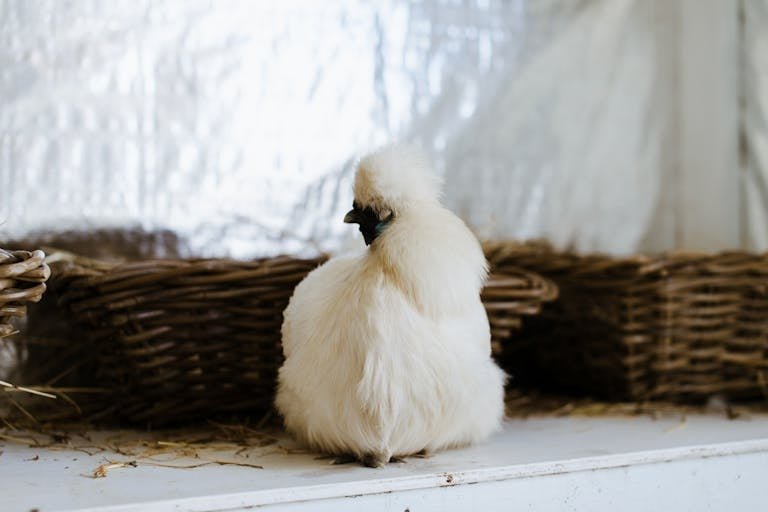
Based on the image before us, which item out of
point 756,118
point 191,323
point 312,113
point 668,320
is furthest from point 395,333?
point 756,118

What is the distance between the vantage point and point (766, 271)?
1257mm

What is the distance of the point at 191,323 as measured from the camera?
3.51 ft

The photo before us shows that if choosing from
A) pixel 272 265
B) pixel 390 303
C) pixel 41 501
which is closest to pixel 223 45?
pixel 272 265

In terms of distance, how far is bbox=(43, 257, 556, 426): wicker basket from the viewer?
1.05 metres

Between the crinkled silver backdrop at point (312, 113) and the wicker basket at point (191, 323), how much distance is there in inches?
14.9

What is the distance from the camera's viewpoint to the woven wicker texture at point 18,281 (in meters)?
0.77

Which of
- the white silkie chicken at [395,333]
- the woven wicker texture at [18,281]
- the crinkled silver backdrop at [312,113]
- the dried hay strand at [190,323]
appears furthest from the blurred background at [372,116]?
the white silkie chicken at [395,333]

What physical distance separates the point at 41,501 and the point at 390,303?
37cm

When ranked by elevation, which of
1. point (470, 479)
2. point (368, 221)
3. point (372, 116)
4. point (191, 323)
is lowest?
point (470, 479)

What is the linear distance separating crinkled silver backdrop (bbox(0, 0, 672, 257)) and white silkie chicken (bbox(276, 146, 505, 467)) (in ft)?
2.22

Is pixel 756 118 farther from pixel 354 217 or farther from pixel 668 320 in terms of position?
pixel 354 217

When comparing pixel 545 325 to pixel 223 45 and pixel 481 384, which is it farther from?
pixel 223 45

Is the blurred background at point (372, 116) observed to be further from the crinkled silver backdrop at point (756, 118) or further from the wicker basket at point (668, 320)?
the wicker basket at point (668, 320)

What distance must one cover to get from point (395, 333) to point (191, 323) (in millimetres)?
374
